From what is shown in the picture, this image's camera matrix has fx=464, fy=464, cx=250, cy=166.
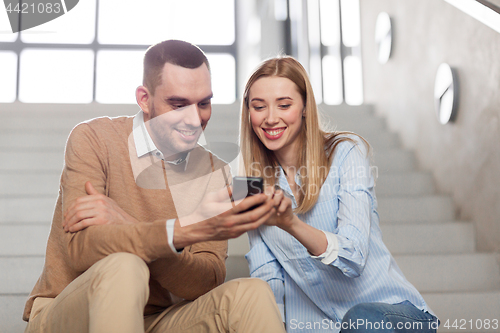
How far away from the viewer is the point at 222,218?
931 mm

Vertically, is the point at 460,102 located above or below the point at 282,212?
above

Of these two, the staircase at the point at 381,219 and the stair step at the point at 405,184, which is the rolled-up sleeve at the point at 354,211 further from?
the stair step at the point at 405,184

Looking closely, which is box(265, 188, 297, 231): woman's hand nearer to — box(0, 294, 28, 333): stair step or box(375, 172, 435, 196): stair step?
box(0, 294, 28, 333): stair step

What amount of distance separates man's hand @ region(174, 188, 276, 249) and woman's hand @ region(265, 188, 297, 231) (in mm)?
19

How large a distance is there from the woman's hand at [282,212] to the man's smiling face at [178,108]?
404mm

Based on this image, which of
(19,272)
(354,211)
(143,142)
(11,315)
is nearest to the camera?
(354,211)

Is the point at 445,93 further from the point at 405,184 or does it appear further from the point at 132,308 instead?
the point at 132,308

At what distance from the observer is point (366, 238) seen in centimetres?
116

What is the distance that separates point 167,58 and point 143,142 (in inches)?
9.8

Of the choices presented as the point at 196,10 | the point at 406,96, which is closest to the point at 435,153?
the point at 406,96

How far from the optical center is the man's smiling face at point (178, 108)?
1.30m

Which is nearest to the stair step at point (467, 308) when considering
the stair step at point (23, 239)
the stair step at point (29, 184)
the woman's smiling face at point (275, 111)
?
the woman's smiling face at point (275, 111)

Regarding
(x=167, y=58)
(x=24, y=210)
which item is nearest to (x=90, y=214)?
(x=167, y=58)

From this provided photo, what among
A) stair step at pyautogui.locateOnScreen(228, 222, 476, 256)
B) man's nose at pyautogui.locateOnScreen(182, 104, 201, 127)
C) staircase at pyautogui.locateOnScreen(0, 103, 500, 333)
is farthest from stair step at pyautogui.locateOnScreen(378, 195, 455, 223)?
man's nose at pyautogui.locateOnScreen(182, 104, 201, 127)
